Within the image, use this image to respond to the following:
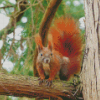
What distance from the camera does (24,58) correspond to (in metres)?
2.48

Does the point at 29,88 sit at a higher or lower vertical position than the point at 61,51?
lower

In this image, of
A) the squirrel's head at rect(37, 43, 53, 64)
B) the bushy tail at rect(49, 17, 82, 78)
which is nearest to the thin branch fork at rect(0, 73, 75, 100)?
the squirrel's head at rect(37, 43, 53, 64)

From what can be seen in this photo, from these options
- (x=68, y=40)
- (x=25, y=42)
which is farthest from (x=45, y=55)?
(x=25, y=42)

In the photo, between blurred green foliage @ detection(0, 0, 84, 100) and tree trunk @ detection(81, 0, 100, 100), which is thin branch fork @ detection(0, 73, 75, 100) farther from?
blurred green foliage @ detection(0, 0, 84, 100)

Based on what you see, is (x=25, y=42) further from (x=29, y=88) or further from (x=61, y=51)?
(x=29, y=88)

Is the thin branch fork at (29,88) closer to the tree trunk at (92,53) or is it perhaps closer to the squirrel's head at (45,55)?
the tree trunk at (92,53)

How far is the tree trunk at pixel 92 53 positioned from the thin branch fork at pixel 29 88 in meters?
0.25

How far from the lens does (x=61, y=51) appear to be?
2.49 metres

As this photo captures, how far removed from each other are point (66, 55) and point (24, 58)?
2.23 feet

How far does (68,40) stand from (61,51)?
0.91ft

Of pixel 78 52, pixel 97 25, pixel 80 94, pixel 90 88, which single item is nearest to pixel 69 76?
pixel 78 52

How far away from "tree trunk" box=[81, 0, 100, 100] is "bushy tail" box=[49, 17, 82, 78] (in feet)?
2.09

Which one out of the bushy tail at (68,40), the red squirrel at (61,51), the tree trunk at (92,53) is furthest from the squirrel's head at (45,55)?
the tree trunk at (92,53)

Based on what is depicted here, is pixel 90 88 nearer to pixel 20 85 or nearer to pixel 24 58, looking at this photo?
pixel 20 85
